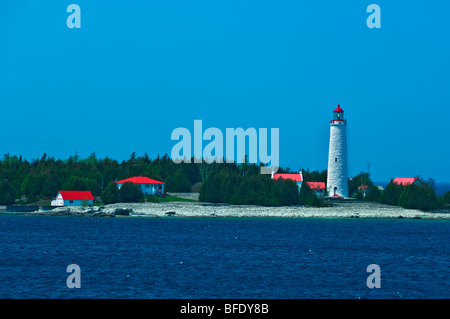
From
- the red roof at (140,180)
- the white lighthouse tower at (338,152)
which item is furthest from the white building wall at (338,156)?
the red roof at (140,180)

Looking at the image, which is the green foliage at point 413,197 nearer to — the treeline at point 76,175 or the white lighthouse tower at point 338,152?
the white lighthouse tower at point 338,152

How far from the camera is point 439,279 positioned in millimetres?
41031

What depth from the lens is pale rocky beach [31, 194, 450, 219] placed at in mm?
95250

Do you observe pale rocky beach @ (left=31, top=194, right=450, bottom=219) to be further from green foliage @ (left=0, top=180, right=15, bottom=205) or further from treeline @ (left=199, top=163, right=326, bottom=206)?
green foliage @ (left=0, top=180, right=15, bottom=205)

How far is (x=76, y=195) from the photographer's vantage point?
100312 mm

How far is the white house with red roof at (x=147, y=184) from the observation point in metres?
110

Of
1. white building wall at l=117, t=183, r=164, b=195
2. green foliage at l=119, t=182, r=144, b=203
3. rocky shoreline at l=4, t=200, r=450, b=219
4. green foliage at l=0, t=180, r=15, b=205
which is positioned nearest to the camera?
rocky shoreline at l=4, t=200, r=450, b=219

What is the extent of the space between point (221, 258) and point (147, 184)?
6206 cm

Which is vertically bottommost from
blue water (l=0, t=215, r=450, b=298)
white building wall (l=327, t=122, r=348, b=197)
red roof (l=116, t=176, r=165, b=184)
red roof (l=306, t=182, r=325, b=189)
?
blue water (l=0, t=215, r=450, b=298)

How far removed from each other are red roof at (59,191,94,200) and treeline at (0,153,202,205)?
3.49 metres

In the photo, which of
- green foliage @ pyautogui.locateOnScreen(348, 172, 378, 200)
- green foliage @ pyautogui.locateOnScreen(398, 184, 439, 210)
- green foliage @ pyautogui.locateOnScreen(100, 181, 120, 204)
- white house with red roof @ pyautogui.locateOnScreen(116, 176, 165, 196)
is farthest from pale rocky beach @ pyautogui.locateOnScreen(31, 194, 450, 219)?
green foliage @ pyautogui.locateOnScreen(348, 172, 378, 200)

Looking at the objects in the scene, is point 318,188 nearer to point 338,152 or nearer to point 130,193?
point 338,152
